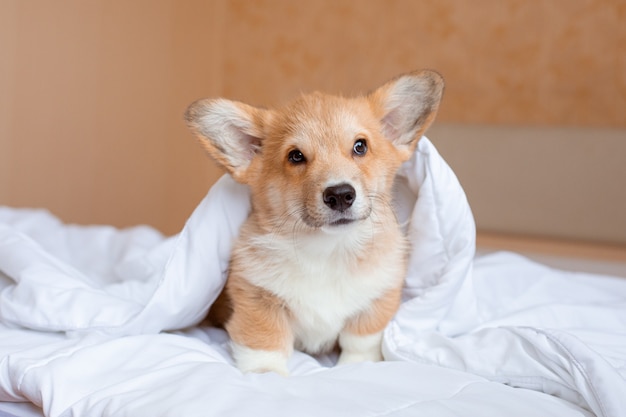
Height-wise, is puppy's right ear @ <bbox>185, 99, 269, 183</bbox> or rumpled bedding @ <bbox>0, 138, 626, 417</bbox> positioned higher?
puppy's right ear @ <bbox>185, 99, 269, 183</bbox>

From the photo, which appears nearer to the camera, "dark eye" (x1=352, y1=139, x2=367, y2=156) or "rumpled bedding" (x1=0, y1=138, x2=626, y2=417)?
"rumpled bedding" (x1=0, y1=138, x2=626, y2=417)

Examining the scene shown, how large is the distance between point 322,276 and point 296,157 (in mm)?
289

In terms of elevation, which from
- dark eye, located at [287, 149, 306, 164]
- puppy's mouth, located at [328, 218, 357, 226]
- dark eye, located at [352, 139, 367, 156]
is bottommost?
puppy's mouth, located at [328, 218, 357, 226]

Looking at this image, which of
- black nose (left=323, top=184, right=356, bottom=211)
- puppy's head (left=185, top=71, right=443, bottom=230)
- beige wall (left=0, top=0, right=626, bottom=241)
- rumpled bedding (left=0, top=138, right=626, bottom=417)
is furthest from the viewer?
beige wall (left=0, top=0, right=626, bottom=241)

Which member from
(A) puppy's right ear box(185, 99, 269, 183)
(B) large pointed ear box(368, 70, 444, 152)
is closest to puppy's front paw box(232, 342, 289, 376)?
(A) puppy's right ear box(185, 99, 269, 183)

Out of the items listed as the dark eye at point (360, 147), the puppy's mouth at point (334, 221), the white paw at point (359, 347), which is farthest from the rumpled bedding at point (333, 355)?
the puppy's mouth at point (334, 221)

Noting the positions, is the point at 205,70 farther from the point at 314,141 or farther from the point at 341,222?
the point at 341,222

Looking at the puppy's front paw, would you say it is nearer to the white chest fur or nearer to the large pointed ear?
the white chest fur

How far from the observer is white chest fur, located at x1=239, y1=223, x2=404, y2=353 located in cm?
169

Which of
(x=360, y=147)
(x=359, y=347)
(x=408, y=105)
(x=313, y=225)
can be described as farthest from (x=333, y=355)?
(x=408, y=105)

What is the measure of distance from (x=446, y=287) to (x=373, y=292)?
20 centimetres

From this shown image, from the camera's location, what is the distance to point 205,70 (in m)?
4.85

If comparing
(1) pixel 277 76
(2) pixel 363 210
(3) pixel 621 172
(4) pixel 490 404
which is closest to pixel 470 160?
(3) pixel 621 172

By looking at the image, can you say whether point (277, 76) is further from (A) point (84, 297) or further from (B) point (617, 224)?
(A) point (84, 297)
